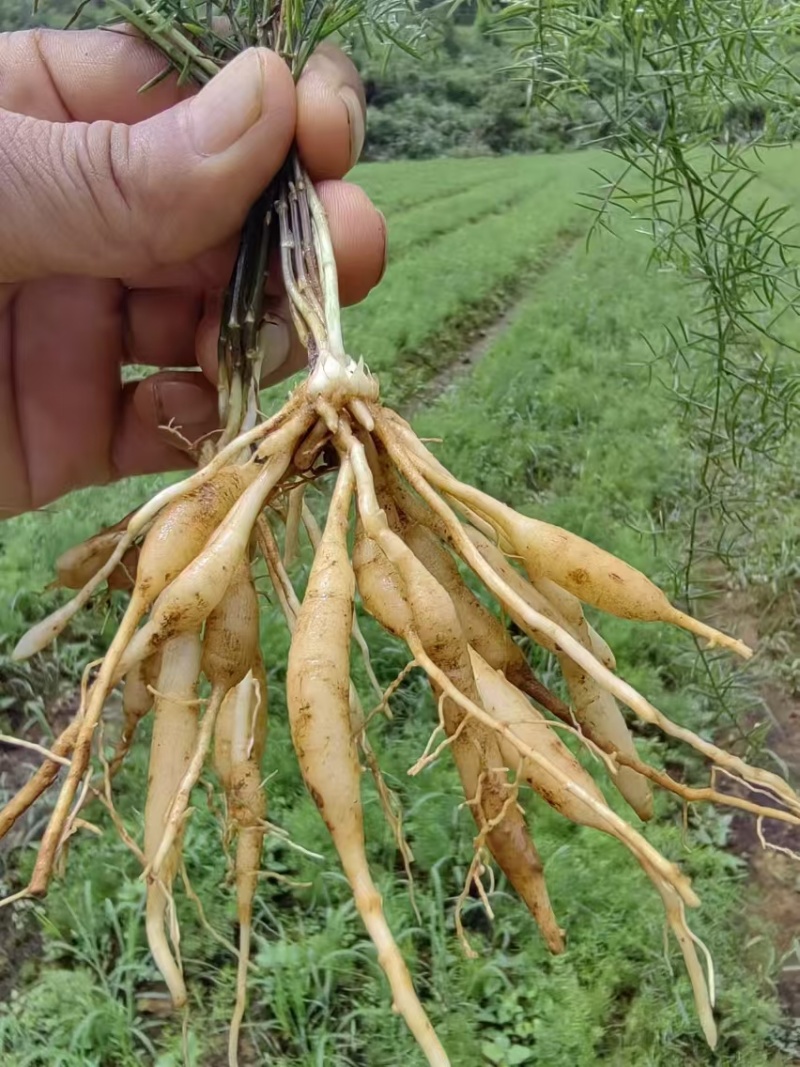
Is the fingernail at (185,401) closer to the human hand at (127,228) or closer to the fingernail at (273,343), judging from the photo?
the human hand at (127,228)

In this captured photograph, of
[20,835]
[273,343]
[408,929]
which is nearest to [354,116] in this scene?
[273,343]

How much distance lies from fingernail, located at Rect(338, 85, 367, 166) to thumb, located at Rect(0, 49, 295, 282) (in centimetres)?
11

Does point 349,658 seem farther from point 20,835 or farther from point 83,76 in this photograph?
point 20,835

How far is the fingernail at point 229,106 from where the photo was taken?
113 cm

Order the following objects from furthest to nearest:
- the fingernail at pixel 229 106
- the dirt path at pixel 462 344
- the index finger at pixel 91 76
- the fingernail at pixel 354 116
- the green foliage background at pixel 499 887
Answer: the dirt path at pixel 462 344
the green foliage background at pixel 499 887
the index finger at pixel 91 76
the fingernail at pixel 354 116
the fingernail at pixel 229 106

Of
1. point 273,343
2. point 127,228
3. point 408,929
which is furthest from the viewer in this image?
point 408,929

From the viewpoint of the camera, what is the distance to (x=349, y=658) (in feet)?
3.14

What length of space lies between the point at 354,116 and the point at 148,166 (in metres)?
0.32

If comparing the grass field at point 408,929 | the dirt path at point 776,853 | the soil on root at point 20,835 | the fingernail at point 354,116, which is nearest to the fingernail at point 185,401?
the grass field at point 408,929

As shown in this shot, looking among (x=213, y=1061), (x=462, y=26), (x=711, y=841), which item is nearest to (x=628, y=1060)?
(x=711, y=841)

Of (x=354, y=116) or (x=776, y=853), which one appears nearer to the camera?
(x=354, y=116)

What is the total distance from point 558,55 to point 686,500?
2.02 meters

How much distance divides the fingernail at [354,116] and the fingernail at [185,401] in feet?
1.66

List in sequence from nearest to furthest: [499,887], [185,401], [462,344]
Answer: [185,401]
[499,887]
[462,344]
